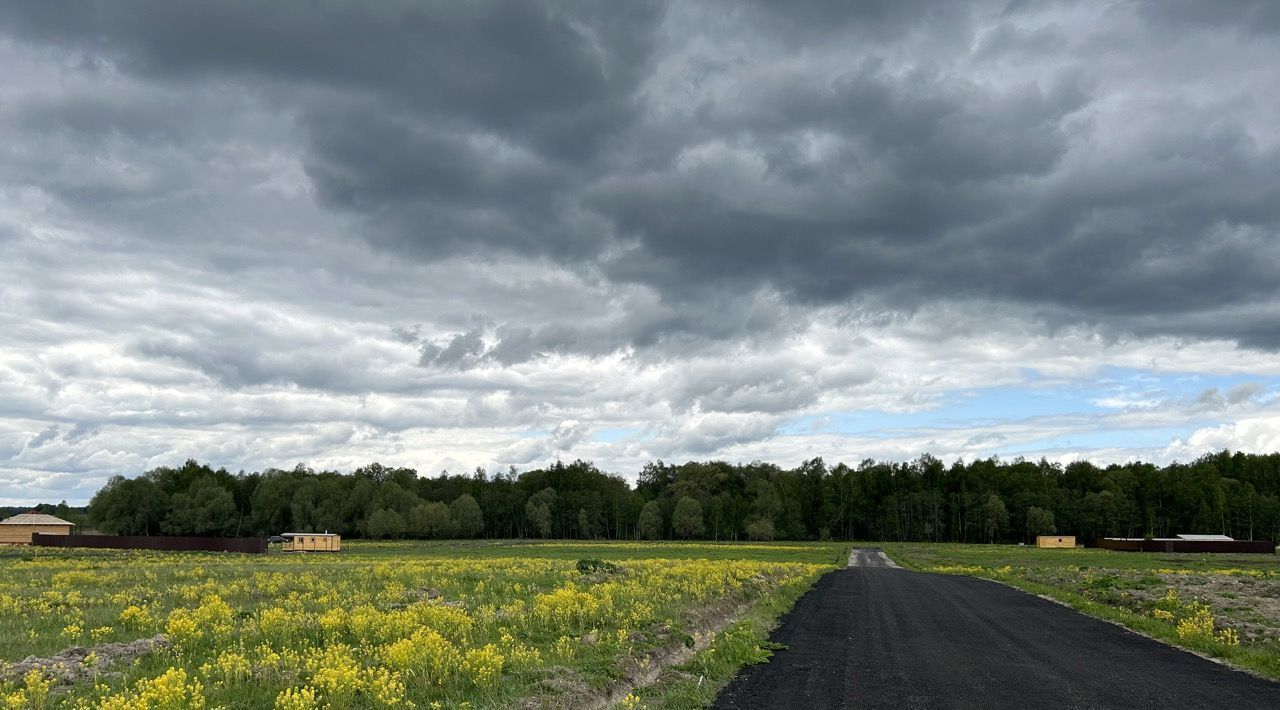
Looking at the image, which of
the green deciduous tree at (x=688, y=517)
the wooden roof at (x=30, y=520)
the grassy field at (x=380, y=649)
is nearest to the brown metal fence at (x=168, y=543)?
the wooden roof at (x=30, y=520)

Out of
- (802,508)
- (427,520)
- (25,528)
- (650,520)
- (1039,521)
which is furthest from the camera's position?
(802,508)

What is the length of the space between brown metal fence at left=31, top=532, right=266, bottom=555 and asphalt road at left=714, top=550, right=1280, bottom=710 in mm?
80972

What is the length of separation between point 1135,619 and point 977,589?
A: 571 inches

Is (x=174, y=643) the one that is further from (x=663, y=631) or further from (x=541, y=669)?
(x=663, y=631)

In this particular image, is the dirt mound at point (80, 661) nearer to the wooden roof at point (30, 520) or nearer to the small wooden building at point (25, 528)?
the small wooden building at point (25, 528)

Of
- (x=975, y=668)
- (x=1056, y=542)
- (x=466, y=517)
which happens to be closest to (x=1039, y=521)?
(x=1056, y=542)

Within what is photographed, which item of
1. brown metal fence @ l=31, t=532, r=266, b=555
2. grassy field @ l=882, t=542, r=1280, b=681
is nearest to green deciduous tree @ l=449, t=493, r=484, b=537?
brown metal fence @ l=31, t=532, r=266, b=555

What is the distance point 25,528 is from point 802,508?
148m

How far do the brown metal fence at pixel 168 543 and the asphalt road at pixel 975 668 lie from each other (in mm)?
80972

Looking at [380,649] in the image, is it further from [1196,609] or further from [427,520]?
[427,520]

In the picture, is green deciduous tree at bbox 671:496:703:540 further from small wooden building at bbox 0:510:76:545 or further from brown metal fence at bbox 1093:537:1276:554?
small wooden building at bbox 0:510:76:545

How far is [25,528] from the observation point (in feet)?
371

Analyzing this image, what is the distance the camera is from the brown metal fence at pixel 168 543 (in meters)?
89.6

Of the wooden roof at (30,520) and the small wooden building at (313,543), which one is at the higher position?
the wooden roof at (30,520)
